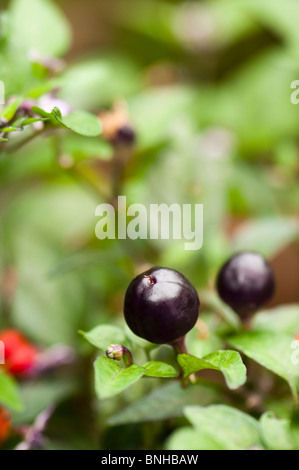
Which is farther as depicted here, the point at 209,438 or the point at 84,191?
the point at 84,191

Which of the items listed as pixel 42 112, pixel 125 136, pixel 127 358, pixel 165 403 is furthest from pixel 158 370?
pixel 125 136

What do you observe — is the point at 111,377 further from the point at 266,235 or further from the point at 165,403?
the point at 266,235

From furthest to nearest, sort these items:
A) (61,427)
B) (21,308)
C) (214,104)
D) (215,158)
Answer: (214,104) → (215,158) → (21,308) → (61,427)

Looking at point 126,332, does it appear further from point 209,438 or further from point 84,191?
point 84,191

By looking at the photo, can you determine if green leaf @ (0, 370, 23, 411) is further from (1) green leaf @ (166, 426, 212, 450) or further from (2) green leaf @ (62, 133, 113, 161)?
(2) green leaf @ (62, 133, 113, 161)

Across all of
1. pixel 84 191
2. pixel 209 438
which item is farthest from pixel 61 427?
pixel 84 191

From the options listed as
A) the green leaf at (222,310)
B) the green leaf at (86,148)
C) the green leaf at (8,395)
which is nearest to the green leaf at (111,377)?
the green leaf at (8,395)
